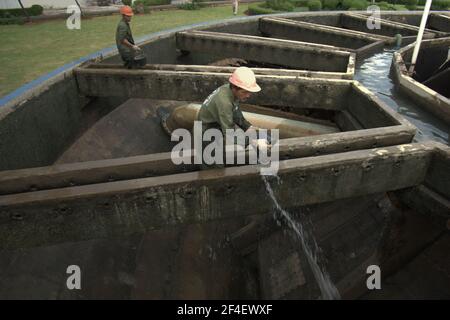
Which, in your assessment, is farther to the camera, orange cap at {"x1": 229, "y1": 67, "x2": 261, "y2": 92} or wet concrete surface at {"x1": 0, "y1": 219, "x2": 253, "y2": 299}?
wet concrete surface at {"x1": 0, "y1": 219, "x2": 253, "y2": 299}

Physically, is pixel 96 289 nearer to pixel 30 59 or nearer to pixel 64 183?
pixel 64 183

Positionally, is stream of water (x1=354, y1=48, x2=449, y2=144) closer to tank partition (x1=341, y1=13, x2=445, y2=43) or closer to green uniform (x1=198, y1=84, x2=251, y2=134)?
tank partition (x1=341, y1=13, x2=445, y2=43)

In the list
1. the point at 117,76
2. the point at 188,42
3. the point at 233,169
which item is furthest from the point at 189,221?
the point at 188,42

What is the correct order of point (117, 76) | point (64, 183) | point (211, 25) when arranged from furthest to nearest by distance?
point (211, 25)
point (117, 76)
point (64, 183)

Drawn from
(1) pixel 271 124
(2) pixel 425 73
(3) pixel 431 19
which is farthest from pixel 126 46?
(3) pixel 431 19

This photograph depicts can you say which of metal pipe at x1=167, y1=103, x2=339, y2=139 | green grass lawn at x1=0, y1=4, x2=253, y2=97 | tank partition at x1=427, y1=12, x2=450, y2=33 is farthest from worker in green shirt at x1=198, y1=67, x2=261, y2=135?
tank partition at x1=427, y1=12, x2=450, y2=33

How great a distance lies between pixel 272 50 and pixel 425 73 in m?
5.08

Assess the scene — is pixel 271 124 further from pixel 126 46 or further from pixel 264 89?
pixel 126 46

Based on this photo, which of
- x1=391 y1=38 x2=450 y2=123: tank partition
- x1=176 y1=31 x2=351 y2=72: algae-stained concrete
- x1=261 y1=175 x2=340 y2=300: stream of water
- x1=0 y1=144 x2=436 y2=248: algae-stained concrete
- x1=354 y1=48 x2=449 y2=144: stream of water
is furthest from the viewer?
x1=176 y1=31 x2=351 y2=72: algae-stained concrete

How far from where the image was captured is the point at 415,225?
5.04 m

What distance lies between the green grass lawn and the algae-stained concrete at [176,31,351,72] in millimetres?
2123

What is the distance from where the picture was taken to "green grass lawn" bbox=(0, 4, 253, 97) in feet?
28.7

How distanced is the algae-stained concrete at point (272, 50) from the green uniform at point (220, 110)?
17.3 feet
